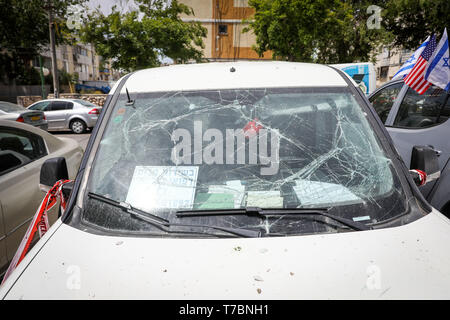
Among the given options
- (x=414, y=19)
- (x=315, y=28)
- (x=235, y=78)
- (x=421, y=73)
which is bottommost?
(x=235, y=78)

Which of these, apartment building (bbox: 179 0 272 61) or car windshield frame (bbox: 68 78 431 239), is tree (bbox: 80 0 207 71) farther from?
car windshield frame (bbox: 68 78 431 239)

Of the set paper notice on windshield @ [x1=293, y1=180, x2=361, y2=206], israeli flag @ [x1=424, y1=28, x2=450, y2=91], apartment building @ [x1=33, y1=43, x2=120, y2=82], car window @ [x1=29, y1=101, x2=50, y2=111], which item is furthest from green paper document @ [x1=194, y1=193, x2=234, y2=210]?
apartment building @ [x1=33, y1=43, x2=120, y2=82]

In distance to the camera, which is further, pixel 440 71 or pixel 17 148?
pixel 440 71

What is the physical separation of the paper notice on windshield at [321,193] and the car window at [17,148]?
8.41 ft

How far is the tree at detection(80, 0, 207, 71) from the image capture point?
17312 mm

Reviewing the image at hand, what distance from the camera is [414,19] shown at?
55.0 ft

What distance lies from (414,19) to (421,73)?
Result: 1704 cm

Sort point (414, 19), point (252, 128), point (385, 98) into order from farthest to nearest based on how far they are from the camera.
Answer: point (414, 19), point (385, 98), point (252, 128)

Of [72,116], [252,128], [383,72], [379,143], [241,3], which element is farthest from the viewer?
[383,72]

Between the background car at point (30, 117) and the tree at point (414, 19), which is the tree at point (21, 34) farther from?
the tree at point (414, 19)

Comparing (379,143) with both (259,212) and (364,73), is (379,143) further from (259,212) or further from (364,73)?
(364,73)

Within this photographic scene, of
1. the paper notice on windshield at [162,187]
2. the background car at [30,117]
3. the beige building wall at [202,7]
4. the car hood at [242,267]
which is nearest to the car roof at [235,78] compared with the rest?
the paper notice on windshield at [162,187]

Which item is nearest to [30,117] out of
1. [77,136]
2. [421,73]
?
[77,136]
